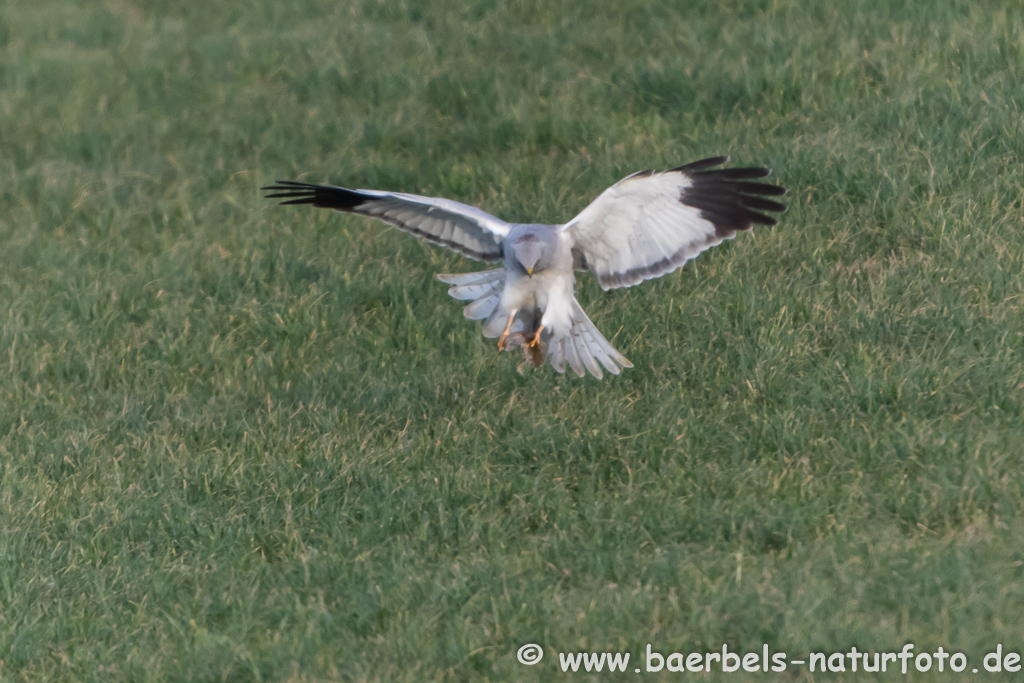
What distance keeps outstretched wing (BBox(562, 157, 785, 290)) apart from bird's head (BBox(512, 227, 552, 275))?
5.7 inches

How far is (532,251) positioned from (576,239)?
31 centimetres

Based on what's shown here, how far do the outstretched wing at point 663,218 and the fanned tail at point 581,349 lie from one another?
11.1 inches

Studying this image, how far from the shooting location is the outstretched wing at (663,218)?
5500 mm

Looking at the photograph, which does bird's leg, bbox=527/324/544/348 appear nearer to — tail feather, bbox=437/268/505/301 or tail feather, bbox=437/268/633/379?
tail feather, bbox=437/268/633/379

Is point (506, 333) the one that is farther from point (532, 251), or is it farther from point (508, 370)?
point (532, 251)

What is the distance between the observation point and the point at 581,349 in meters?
5.96

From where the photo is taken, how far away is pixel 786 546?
4.58m

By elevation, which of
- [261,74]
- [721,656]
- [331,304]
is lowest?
[721,656]

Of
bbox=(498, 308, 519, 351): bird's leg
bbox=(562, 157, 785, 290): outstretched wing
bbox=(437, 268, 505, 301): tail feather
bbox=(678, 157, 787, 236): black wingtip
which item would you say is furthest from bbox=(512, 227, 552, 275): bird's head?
bbox=(678, 157, 787, 236): black wingtip

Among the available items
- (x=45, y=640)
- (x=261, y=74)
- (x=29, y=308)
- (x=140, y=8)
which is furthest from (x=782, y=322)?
(x=140, y=8)

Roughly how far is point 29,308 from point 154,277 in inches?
33.2

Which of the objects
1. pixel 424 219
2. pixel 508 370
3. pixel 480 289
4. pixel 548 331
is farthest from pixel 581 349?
pixel 424 219

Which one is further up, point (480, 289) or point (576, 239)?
point (576, 239)

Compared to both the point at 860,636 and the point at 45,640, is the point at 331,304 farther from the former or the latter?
the point at 860,636
